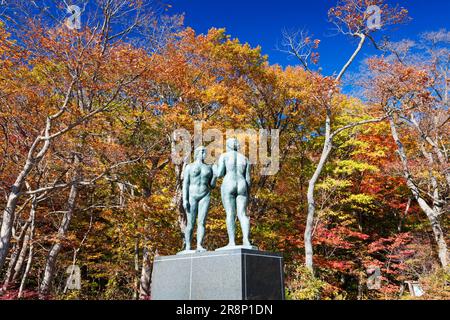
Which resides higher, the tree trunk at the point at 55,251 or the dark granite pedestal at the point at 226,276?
the tree trunk at the point at 55,251

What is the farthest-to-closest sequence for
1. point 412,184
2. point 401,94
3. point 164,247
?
point 412,184
point 401,94
point 164,247

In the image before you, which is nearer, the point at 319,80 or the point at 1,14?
the point at 1,14

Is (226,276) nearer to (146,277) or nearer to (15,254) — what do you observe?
(146,277)

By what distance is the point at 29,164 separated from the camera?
31.9 ft

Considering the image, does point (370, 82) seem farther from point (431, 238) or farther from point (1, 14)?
point (1, 14)

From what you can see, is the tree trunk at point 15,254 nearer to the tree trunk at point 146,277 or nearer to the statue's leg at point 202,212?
the tree trunk at point 146,277

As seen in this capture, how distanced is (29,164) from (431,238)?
1745 cm

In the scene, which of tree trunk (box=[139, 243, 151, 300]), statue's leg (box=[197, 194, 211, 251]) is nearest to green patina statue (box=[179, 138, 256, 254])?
statue's leg (box=[197, 194, 211, 251])

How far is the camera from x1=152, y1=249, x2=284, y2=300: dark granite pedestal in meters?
5.64

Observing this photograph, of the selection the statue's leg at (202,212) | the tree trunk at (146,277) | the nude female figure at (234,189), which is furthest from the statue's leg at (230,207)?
the tree trunk at (146,277)

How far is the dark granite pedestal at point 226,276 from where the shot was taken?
5645 mm

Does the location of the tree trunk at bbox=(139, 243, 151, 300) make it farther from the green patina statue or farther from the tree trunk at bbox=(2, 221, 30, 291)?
the green patina statue

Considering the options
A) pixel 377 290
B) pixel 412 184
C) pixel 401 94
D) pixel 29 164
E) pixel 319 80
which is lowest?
pixel 377 290

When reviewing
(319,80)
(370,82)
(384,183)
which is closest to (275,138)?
(319,80)
